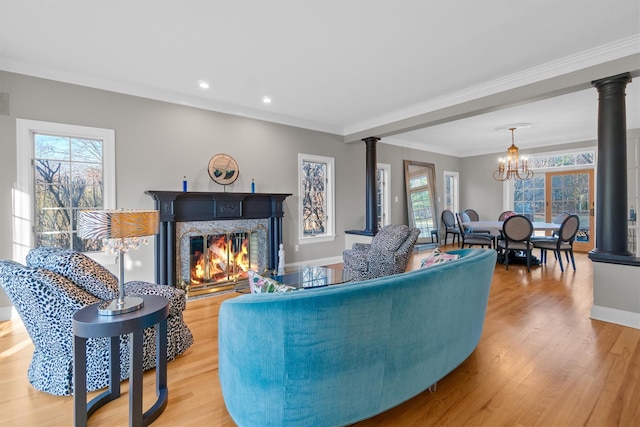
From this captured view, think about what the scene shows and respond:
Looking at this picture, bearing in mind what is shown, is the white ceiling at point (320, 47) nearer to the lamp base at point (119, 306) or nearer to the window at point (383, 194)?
the lamp base at point (119, 306)

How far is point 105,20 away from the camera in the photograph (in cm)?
253

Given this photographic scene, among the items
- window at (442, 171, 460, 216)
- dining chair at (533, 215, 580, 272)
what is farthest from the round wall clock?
window at (442, 171, 460, 216)

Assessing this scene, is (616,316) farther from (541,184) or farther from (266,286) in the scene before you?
(541,184)

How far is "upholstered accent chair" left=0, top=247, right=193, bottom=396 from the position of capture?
6.00ft

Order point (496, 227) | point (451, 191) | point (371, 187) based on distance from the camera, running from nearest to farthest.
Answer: point (496, 227)
point (371, 187)
point (451, 191)

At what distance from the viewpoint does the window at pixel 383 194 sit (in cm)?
711

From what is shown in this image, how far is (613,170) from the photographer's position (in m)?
2.97

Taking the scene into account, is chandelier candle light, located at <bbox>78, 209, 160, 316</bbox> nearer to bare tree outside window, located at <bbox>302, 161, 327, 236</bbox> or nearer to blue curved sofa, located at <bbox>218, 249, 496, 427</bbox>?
blue curved sofa, located at <bbox>218, 249, 496, 427</bbox>

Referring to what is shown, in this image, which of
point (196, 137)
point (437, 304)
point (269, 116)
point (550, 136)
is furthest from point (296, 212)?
point (550, 136)

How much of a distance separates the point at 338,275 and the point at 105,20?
3233mm

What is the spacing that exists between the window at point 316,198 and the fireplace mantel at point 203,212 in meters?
0.73

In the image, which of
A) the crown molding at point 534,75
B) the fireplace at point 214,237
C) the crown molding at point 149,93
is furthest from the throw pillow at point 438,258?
the crown molding at point 149,93

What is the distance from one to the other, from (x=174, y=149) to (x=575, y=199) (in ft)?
27.9

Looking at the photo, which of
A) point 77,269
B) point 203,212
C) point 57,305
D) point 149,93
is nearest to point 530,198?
point 203,212
